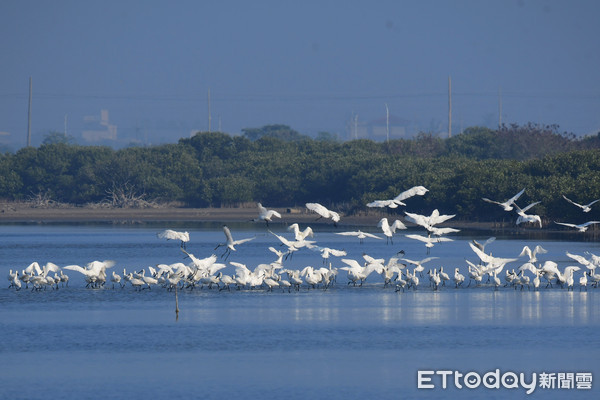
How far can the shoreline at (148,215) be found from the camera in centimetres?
6844

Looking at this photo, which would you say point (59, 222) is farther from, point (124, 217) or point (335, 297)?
point (335, 297)

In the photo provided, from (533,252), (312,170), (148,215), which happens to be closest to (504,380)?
(533,252)

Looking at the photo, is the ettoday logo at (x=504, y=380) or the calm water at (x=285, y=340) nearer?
the ettoday logo at (x=504, y=380)

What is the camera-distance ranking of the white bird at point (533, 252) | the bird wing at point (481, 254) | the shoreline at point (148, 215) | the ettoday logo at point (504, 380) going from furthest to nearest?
the shoreline at point (148, 215), the white bird at point (533, 252), the bird wing at point (481, 254), the ettoday logo at point (504, 380)

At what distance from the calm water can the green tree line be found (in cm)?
2712

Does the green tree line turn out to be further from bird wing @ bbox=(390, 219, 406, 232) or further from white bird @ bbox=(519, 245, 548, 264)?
white bird @ bbox=(519, 245, 548, 264)

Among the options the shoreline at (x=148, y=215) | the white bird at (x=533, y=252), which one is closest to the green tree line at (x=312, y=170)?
the shoreline at (x=148, y=215)

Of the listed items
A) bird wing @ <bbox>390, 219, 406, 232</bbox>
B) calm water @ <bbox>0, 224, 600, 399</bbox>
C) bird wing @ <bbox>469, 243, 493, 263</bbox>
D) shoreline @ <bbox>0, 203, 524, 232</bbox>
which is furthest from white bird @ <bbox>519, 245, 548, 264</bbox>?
shoreline @ <bbox>0, 203, 524, 232</bbox>

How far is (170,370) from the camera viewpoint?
19797mm

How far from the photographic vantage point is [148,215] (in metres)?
74.9

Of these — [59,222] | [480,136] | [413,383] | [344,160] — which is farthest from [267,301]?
[480,136]

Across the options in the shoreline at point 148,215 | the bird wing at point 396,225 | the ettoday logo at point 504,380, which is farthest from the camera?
the shoreline at point 148,215

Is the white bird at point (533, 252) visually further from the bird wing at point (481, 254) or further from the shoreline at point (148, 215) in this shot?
the shoreline at point (148, 215)

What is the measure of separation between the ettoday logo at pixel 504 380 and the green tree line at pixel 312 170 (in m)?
39.1
